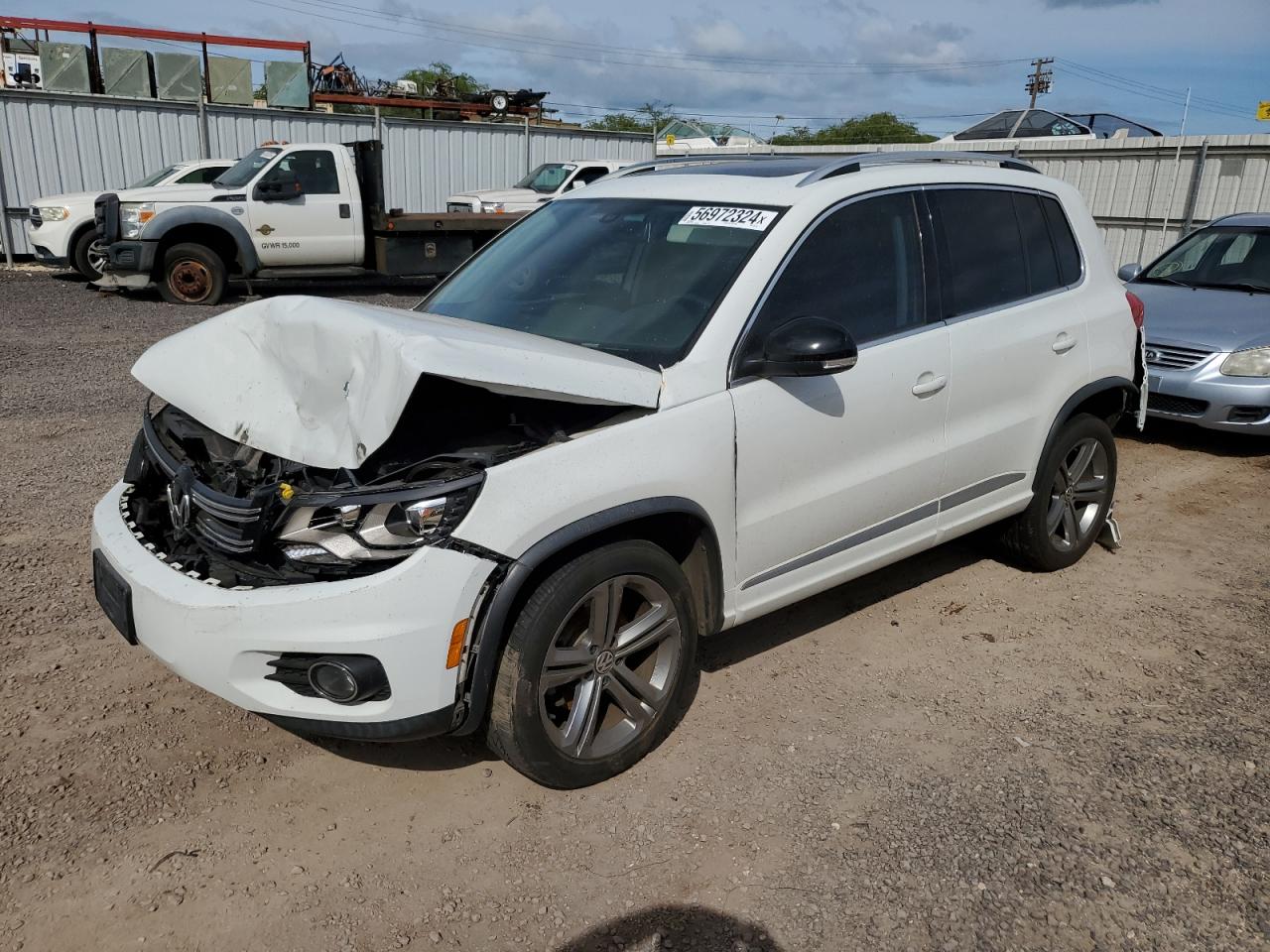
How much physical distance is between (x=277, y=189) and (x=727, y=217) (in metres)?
11.0

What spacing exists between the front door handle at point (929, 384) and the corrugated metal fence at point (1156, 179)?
9918 mm

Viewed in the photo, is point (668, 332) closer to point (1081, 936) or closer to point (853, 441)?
point (853, 441)

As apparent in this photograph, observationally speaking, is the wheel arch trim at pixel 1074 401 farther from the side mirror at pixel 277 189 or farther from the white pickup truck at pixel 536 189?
the white pickup truck at pixel 536 189

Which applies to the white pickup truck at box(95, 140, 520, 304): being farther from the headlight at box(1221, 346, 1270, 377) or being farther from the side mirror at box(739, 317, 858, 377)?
the side mirror at box(739, 317, 858, 377)

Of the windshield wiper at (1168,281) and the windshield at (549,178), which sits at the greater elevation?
the windshield at (549,178)

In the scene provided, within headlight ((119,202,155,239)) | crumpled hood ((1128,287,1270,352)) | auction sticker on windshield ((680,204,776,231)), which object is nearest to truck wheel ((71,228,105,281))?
headlight ((119,202,155,239))

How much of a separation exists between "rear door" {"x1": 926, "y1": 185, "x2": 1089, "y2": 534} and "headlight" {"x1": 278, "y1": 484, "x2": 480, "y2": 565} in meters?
2.22

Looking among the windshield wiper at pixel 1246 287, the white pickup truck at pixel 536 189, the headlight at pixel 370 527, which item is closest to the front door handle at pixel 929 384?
the headlight at pixel 370 527

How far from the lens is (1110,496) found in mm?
5238

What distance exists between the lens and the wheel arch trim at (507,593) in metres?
2.83

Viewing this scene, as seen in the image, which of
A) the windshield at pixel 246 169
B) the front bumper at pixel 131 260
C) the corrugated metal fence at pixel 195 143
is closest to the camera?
the front bumper at pixel 131 260

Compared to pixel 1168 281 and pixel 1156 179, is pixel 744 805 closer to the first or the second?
pixel 1168 281

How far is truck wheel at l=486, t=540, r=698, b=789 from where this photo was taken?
9.70 ft

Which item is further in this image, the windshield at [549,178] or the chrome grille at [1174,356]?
the windshield at [549,178]
